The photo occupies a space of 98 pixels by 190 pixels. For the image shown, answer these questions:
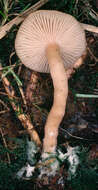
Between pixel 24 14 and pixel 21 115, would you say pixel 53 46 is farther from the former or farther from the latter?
pixel 21 115

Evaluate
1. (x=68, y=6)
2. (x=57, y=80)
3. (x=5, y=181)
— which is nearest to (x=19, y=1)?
(x=68, y=6)

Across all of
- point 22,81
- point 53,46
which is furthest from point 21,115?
point 53,46

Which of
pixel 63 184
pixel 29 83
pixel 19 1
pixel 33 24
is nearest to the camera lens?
pixel 33 24

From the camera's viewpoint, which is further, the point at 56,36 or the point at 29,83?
the point at 29,83

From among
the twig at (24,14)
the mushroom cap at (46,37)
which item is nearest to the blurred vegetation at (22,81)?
the twig at (24,14)

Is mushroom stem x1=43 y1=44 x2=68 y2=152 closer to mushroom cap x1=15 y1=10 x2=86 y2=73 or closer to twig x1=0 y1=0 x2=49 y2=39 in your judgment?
mushroom cap x1=15 y1=10 x2=86 y2=73

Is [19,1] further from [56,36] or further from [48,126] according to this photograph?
[48,126]
